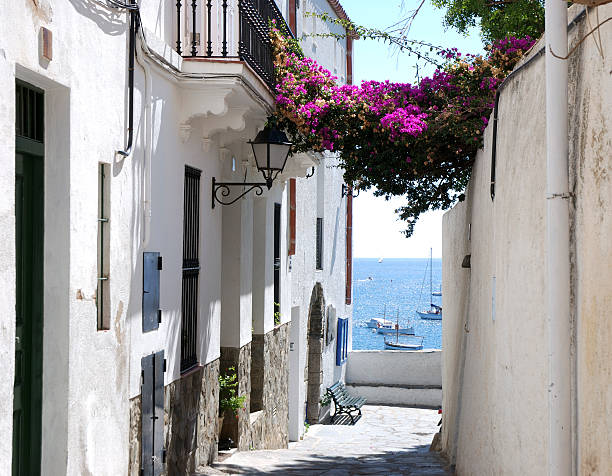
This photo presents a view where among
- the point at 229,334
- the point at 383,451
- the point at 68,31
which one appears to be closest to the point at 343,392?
the point at 383,451

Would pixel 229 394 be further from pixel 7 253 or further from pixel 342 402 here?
pixel 342 402

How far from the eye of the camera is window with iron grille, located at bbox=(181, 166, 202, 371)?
9023 millimetres

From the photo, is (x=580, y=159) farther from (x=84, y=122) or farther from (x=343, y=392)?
(x=343, y=392)

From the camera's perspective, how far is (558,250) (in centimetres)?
441

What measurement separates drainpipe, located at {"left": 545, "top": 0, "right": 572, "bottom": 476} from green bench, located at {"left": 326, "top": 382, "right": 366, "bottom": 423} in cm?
1677

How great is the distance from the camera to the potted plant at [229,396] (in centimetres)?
1099

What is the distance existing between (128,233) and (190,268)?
231 cm

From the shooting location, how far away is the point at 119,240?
6629 mm

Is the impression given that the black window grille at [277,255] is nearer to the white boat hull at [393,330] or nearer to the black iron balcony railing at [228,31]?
the black iron balcony railing at [228,31]

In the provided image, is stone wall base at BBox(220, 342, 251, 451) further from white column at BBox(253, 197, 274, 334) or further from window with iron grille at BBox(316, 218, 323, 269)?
window with iron grille at BBox(316, 218, 323, 269)

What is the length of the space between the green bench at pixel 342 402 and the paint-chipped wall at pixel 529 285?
11.0 meters

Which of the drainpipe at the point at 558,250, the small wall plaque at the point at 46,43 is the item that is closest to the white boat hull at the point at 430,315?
the small wall plaque at the point at 46,43

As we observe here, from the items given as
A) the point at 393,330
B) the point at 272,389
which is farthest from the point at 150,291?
the point at 393,330

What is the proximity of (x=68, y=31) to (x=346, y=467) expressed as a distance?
21.3 ft
